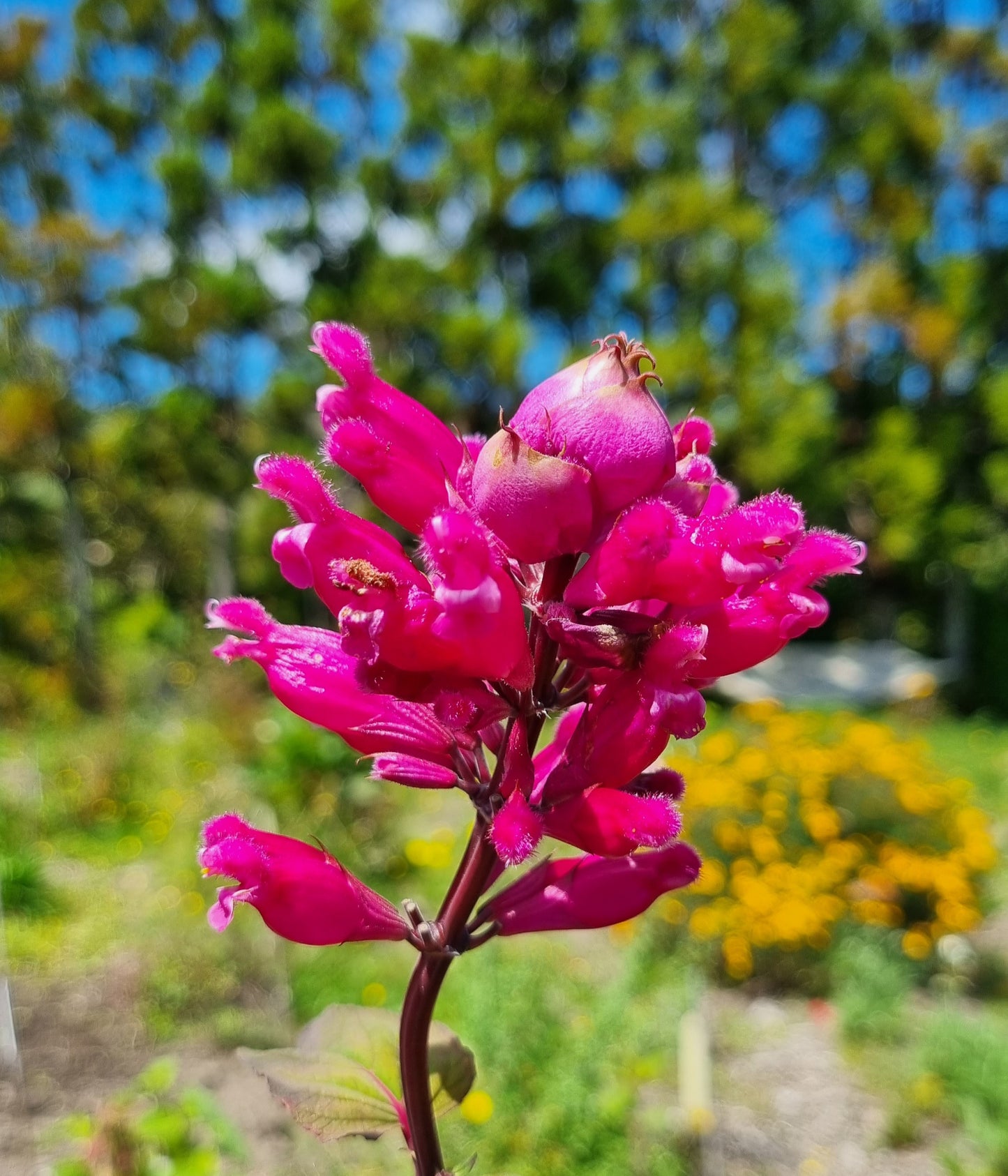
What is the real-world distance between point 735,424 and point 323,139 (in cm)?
775

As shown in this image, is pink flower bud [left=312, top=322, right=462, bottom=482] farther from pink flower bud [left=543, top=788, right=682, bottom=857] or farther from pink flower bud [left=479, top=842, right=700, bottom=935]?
pink flower bud [left=479, top=842, right=700, bottom=935]

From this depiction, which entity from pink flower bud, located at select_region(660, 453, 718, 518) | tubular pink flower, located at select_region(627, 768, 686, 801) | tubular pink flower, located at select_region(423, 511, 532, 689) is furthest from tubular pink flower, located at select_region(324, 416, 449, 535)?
tubular pink flower, located at select_region(627, 768, 686, 801)

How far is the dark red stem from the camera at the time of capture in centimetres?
95

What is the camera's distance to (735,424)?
43.7 ft

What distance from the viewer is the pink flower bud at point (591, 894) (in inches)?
41.1

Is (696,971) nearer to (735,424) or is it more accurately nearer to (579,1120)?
(579,1120)

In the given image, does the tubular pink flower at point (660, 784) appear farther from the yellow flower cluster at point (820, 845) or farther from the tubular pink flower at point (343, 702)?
the yellow flower cluster at point (820, 845)

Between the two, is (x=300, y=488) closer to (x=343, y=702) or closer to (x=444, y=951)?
(x=343, y=702)

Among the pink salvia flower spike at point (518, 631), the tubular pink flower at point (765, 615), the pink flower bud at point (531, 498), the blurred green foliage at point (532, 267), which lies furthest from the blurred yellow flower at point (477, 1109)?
the blurred green foliage at point (532, 267)

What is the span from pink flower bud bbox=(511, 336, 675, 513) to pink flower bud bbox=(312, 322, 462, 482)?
0.52 feet

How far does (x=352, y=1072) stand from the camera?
3.61 feet

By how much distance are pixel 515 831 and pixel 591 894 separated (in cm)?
24

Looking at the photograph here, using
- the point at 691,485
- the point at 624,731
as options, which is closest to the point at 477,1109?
the point at 624,731

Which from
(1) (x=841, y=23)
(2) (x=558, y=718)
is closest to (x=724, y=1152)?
(2) (x=558, y=718)
